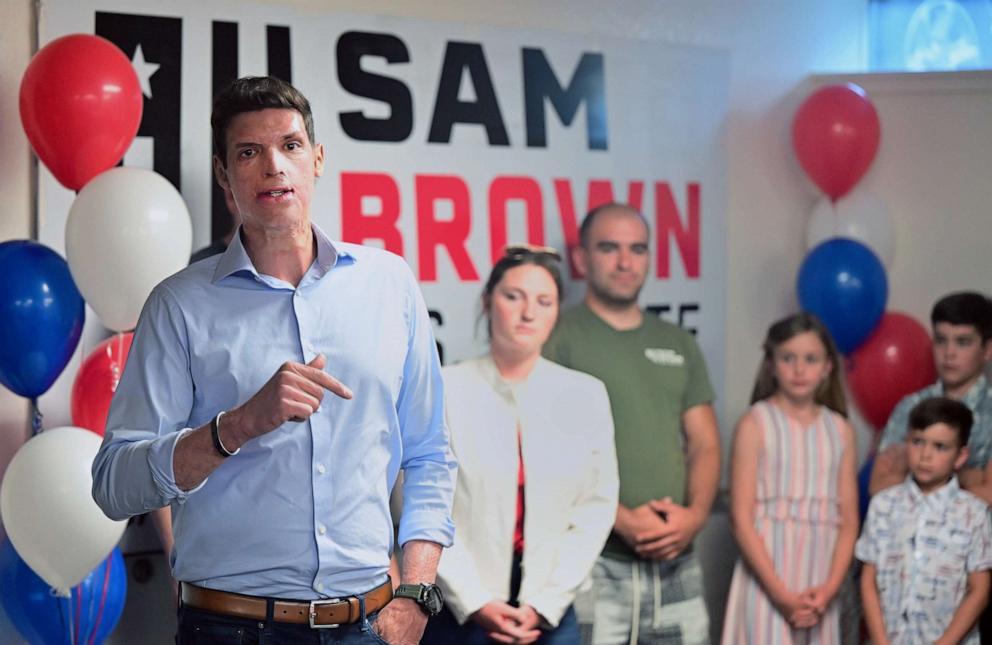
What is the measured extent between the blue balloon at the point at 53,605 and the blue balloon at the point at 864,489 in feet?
8.58

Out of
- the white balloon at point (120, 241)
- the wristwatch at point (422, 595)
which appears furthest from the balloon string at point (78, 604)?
the wristwatch at point (422, 595)

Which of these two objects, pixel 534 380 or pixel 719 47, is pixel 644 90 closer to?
pixel 719 47

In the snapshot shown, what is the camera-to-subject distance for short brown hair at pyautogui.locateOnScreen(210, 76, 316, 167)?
2.10 meters

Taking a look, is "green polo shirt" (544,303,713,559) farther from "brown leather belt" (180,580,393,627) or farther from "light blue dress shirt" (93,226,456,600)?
"brown leather belt" (180,580,393,627)

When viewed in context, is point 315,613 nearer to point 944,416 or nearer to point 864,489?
point 944,416

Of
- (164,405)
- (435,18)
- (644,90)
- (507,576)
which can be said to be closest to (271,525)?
(164,405)

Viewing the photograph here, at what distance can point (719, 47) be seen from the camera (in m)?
4.71

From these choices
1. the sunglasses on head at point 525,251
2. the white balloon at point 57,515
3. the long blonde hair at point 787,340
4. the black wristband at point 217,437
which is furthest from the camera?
the long blonde hair at point 787,340

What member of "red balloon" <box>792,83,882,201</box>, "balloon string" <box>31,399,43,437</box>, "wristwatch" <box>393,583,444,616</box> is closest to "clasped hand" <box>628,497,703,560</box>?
"red balloon" <box>792,83,882,201</box>

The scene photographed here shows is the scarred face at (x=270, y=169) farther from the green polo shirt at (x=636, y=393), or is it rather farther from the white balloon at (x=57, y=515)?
the green polo shirt at (x=636, y=393)

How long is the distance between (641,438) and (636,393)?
15 cm

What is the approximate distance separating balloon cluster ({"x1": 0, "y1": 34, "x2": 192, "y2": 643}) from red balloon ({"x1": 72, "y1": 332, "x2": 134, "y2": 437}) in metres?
0.02

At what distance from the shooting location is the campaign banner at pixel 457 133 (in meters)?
3.72

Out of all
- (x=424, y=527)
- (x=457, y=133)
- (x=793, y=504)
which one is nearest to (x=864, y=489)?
(x=793, y=504)
